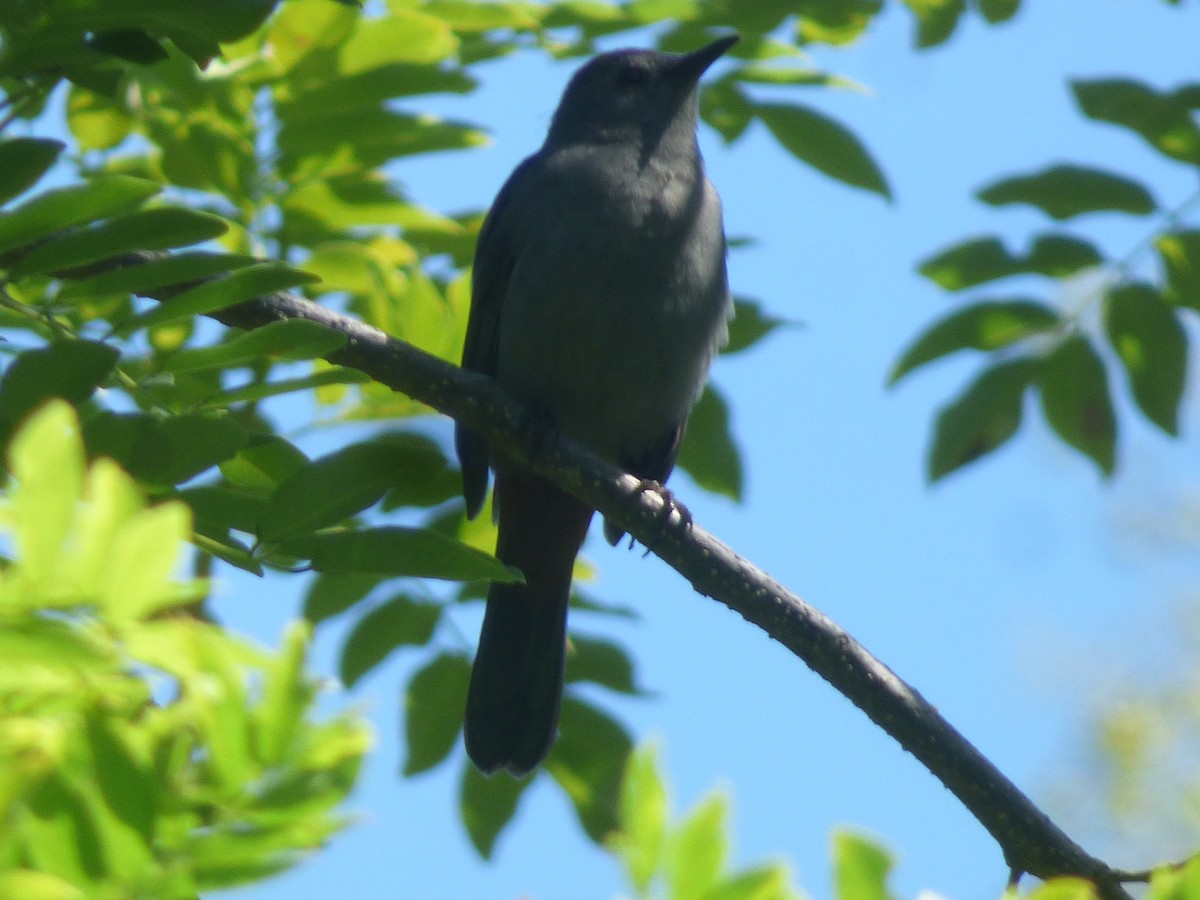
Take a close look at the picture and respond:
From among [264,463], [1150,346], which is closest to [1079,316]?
[1150,346]

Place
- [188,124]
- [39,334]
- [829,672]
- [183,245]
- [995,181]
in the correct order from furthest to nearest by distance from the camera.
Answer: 1. [995,181]
2. [188,124]
3. [829,672]
4. [39,334]
5. [183,245]

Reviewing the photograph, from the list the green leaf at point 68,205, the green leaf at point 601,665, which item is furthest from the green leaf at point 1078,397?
the green leaf at point 68,205

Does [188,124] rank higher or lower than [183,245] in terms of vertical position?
lower

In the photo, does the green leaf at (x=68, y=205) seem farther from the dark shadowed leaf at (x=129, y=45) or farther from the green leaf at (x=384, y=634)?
the green leaf at (x=384, y=634)

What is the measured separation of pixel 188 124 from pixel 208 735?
2.88m

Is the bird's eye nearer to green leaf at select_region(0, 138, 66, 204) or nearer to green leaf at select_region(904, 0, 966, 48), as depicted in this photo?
green leaf at select_region(904, 0, 966, 48)

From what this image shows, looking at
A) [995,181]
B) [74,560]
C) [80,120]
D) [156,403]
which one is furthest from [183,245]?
[995,181]

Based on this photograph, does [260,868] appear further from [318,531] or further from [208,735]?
[318,531]

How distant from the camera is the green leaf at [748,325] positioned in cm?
409

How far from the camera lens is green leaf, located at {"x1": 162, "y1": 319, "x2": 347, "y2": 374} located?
2.38m

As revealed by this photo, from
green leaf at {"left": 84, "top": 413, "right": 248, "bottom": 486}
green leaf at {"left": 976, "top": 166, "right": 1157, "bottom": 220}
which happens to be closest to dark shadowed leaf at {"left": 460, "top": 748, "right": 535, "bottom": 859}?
green leaf at {"left": 84, "top": 413, "right": 248, "bottom": 486}

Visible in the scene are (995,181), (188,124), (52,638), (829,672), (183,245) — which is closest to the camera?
(52,638)

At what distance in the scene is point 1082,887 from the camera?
49.4 inches

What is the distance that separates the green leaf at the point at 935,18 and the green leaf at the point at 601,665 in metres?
1.96
